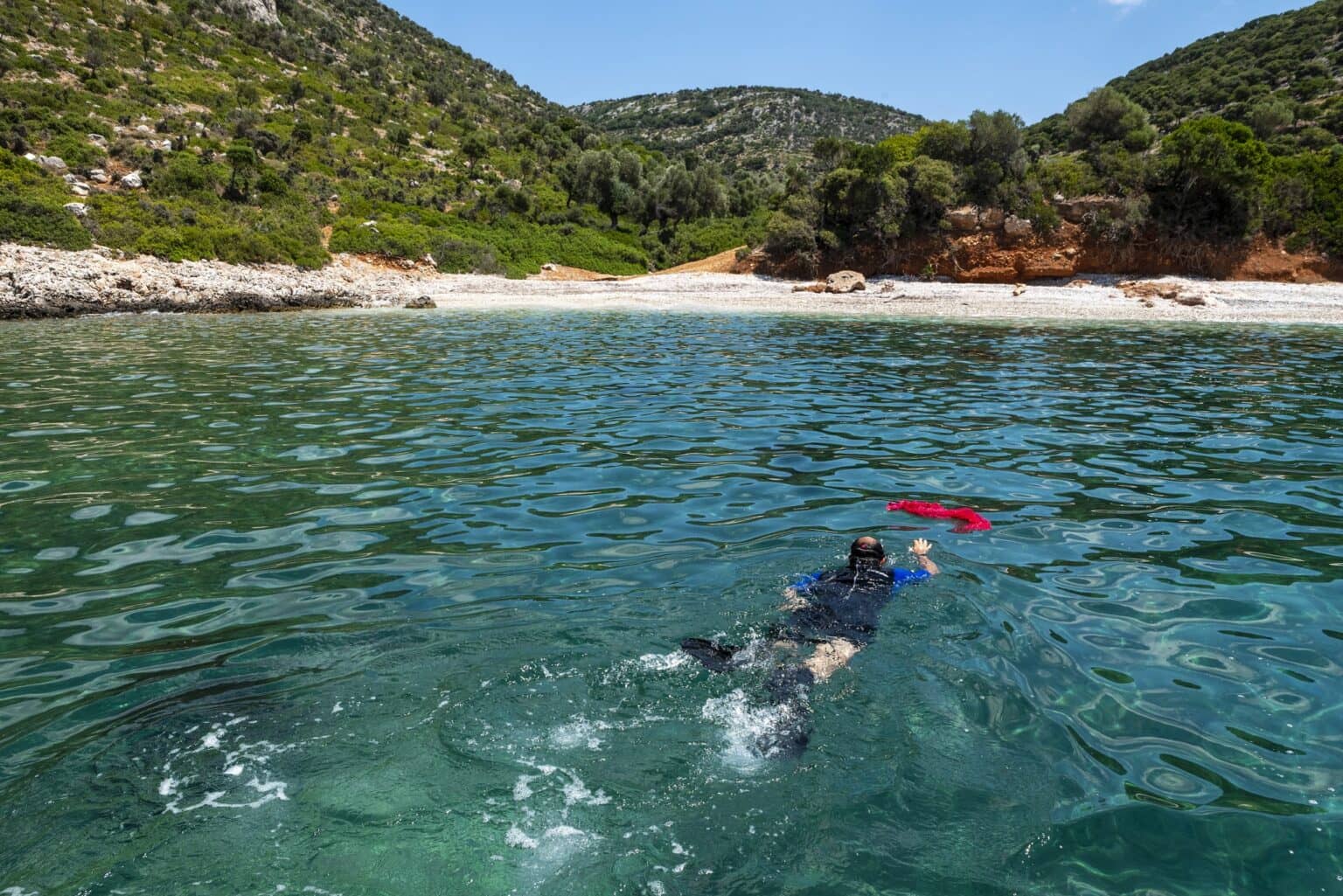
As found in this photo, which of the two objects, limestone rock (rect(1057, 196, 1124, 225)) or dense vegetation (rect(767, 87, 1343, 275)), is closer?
dense vegetation (rect(767, 87, 1343, 275))

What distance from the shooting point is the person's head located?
5918 millimetres

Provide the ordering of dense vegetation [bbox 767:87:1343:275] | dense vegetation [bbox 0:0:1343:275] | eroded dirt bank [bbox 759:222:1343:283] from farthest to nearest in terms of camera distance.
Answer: dense vegetation [bbox 0:0:1343:275] < eroded dirt bank [bbox 759:222:1343:283] < dense vegetation [bbox 767:87:1343:275]

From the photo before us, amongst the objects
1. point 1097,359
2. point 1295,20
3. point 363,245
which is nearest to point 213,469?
point 1097,359

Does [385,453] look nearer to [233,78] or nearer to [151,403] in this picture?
[151,403]

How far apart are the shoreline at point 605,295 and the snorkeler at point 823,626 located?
27.2 meters

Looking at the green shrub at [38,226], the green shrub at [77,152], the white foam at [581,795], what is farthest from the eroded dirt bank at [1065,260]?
the white foam at [581,795]

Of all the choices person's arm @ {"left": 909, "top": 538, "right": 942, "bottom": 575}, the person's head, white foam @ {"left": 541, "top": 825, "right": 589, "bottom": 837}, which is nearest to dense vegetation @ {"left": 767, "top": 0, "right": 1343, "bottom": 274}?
person's arm @ {"left": 909, "top": 538, "right": 942, "bottom": 575}

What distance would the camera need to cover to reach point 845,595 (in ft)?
18.4

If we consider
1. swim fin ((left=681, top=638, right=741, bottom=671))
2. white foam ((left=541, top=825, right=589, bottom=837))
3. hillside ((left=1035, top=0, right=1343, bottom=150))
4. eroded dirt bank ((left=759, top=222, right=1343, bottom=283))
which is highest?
hillside ((left=1035, top=0, right=1343, bottom=150))

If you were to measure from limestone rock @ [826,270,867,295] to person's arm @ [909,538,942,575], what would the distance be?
112 ft

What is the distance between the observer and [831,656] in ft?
15.8

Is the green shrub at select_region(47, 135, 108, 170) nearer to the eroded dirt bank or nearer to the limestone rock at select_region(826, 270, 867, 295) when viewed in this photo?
the eroded dirt bank

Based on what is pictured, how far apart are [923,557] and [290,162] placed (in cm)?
6251

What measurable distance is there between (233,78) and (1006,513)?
82.0 metres
